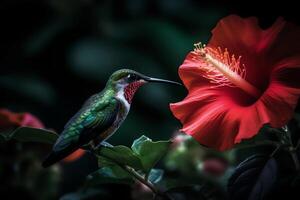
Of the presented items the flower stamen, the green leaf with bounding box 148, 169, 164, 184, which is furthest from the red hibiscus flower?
the green leaf with bounding box 148, 169, 164, 184

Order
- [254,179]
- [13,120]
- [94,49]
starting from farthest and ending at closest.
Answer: [94,49]
[13,120]
[254,179]

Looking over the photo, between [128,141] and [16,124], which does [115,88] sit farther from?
[128,141]

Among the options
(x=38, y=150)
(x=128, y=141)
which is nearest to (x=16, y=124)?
(x=38, y=150)

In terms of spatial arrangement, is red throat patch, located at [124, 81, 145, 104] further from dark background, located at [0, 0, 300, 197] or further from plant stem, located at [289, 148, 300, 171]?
dark background, located at [0, 0, 300, 197]

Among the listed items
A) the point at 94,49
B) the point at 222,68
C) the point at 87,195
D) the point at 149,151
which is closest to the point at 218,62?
the point at 222,68

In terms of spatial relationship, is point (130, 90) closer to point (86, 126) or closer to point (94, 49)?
point (86, 126)

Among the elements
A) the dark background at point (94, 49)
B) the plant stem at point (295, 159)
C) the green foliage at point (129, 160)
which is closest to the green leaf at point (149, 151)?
the green foliage at point (129, 160)
